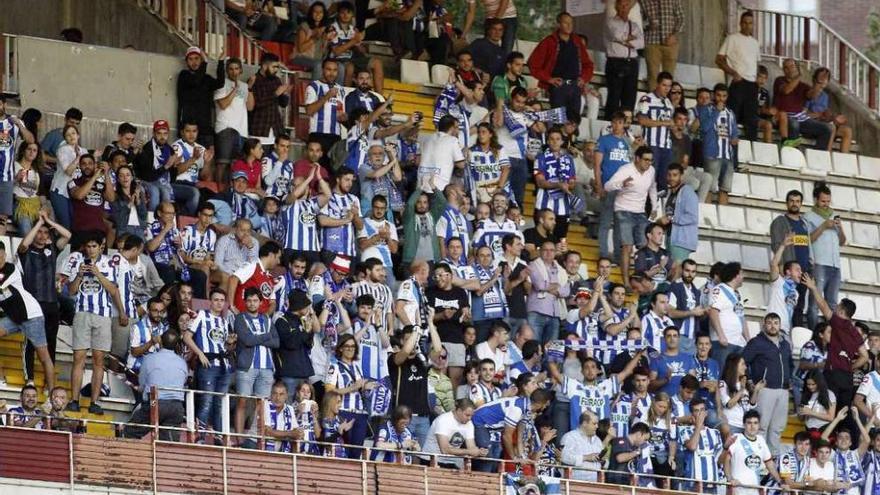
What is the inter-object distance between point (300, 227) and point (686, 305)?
4.20m

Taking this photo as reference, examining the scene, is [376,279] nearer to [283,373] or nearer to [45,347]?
[283,373]

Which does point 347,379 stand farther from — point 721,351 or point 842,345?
point 842,345

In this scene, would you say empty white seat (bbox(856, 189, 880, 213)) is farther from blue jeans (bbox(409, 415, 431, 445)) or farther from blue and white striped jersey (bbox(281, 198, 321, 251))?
blue jeans (bbox(409, 415, 431, 445))

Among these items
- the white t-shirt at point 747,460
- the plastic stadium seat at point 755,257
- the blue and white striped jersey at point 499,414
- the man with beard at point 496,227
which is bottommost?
the white t-shirt at point 747,460

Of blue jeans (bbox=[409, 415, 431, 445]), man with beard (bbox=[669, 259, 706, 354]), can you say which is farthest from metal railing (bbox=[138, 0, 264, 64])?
blue jeans (bbox=[409, 415, 431, 445])

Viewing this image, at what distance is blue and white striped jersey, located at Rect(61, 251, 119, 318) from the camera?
76.6 feet

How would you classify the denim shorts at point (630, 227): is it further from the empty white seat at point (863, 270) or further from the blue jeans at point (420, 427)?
the blue jeans at point (420, 427)

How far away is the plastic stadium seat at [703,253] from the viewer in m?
29.8

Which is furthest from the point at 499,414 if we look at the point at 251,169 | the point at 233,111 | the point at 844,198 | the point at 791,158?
the point at 844,198

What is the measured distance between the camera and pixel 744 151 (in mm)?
31156

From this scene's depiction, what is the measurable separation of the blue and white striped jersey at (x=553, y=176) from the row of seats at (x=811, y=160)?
12.3 ft

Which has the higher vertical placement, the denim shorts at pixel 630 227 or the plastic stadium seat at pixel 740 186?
A: the plastic stadium seat at pixel 740 186

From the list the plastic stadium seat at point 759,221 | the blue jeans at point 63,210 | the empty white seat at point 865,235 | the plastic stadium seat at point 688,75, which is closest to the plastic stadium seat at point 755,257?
the plastic stadium seat at point 759,221

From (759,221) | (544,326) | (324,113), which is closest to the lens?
(544,326)
